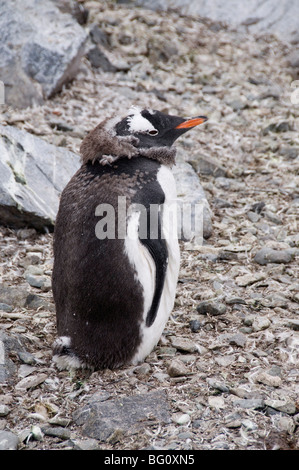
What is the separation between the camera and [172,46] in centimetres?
718

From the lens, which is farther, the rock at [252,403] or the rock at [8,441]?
the rock at [252,403]

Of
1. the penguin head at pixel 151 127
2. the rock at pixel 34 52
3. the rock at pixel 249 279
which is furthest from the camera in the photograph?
the rock at pixel 34 52

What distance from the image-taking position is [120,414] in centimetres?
254

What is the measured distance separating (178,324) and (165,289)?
0.43 m

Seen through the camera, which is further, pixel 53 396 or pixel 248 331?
pixel 248 331

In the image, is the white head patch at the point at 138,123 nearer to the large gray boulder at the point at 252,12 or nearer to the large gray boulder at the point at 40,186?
the large gray boulder at the point at 40,186

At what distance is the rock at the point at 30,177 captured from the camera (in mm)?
4164

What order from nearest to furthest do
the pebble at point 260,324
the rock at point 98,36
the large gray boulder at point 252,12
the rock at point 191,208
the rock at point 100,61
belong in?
the pebble at point 260,324 < the rock at point 191,208 < the rock at point 100,61 < the rock at point 98,36 < the large gray boulder at point 252,12

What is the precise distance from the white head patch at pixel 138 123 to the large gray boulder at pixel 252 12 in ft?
17.8

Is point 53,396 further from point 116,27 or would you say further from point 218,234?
point 116,27

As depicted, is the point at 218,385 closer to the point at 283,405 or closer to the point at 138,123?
the point at 283,405

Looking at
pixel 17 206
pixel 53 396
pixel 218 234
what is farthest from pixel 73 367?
pixel 218 234

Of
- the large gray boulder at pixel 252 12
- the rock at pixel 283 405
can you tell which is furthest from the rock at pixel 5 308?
the large gray boulder at pixel 252 12

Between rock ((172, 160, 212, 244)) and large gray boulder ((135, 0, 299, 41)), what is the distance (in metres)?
3.88
